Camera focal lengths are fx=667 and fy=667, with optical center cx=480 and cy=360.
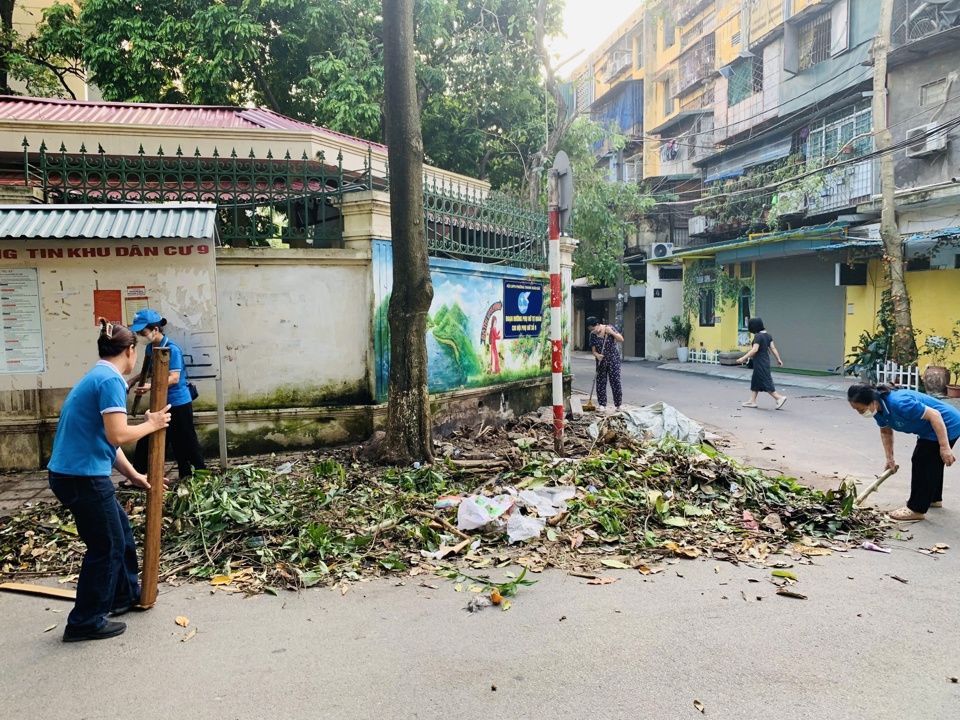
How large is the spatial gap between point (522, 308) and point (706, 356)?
14.8 meters

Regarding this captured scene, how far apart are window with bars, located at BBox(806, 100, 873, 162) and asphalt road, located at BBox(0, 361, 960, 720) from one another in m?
15.5

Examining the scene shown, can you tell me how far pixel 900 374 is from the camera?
13500 mm

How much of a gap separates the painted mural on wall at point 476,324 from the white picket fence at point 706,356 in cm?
1329

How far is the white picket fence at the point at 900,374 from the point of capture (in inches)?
522

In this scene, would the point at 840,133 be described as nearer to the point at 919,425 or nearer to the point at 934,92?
the point at 934,92

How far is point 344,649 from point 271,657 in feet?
1.11

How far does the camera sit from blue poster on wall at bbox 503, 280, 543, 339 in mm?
9602

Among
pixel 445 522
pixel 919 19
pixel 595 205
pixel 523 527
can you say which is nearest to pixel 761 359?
pixel 595 205

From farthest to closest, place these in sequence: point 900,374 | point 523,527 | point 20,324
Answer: point 900,374, point 20,324, point 523,527

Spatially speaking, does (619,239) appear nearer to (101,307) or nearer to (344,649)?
(101,307)

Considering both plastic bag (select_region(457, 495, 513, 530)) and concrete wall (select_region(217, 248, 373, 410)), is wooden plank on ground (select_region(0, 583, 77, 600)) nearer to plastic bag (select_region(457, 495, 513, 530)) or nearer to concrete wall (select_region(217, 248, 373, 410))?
plastic bag (select_region(457, 495, 513, 530))

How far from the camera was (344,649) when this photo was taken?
322cm

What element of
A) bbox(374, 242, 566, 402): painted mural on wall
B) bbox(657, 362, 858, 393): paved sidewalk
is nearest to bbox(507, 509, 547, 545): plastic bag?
bbox(374, 242, 566, 402): painted mural on wall

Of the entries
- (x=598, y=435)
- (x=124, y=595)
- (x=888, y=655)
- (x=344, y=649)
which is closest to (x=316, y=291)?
(x=598, y=435)
